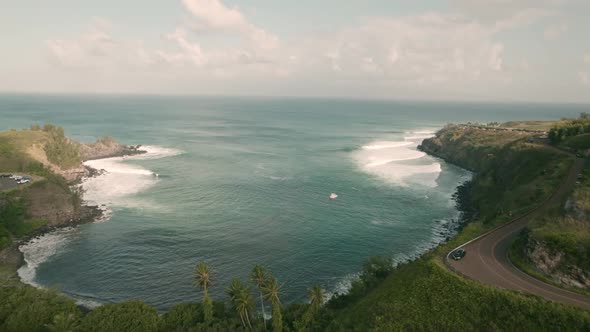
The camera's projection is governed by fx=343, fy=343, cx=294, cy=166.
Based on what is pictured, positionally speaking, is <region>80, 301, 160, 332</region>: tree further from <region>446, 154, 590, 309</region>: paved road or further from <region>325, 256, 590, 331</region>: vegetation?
<region>446, 154, 590, 309</region>: paved road

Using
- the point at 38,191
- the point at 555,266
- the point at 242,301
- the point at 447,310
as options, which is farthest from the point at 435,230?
the point at 38,191

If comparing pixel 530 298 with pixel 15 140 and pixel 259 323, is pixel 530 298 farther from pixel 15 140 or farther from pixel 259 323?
pixel 15 140

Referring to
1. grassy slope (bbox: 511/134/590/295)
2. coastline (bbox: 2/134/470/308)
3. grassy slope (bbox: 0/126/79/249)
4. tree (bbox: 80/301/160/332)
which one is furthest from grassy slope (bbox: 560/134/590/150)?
grassy slope (bbox: 0/126/79/249)

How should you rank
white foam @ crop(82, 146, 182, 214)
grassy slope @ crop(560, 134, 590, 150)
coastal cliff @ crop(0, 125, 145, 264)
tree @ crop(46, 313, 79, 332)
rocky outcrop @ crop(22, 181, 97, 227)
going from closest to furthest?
tree @ crop(46, 313, 79, 332) < coastal cliff @ crop(0, 125, 145, 264) < grassy slope @ crop(560, 134, 590, 150) < rocky outcrop @ crop(22, 181, 97, 227) < white foam @ crop(82, 146, 182, 214)

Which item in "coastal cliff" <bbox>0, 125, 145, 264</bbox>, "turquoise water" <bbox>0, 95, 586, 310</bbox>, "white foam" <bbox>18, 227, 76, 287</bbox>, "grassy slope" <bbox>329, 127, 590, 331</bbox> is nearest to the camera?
"grassy slope" <bbox>329, 127, 590, 331</bbox>

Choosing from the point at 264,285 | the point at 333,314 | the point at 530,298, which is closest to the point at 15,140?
the point at 264,285

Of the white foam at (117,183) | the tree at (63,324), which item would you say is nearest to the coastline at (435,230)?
the white foam at (117,183)

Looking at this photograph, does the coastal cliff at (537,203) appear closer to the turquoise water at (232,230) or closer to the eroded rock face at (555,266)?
the eroded rock face at (555,266)
